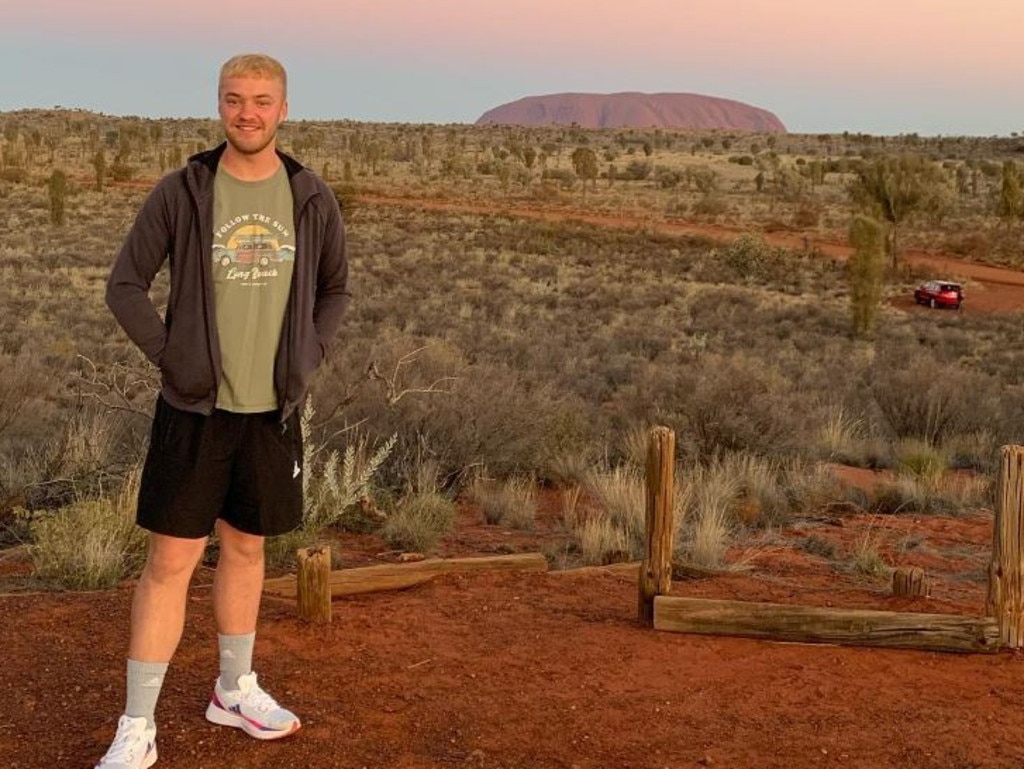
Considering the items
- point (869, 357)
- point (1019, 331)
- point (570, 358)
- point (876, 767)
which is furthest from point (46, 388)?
point (1019, 331)

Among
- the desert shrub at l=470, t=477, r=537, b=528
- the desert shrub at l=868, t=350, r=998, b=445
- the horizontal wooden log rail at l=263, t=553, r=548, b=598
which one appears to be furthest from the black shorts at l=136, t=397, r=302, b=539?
the desert shrub at l=868, t=350, r=998, b=445

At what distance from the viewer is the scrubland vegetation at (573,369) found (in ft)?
26.0

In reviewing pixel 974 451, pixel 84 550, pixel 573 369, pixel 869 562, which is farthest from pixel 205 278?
pixel 573 369

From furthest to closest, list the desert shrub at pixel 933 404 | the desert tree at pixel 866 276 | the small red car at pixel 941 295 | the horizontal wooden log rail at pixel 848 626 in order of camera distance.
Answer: the small red car at pixel 941 295, the desert tree at pixel 866 276, the desert shrub at pixel 933 404, the horizontal wooden log rail at pixel 848 626

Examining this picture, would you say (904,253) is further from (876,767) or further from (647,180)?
(876,767)

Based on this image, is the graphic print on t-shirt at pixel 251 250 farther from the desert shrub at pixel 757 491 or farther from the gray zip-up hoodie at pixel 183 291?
the desert shrub at pixel 757 491

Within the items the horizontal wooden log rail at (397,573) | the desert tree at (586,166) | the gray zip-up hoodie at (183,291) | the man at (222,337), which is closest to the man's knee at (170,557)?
the man at (222,337)

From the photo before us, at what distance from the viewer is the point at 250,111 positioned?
3.42m

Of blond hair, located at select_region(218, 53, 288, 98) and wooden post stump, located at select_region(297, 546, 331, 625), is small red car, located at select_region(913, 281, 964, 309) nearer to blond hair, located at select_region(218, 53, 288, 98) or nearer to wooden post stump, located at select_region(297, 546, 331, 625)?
wooden post stump, located at select_region(297, 546, 331, 625)

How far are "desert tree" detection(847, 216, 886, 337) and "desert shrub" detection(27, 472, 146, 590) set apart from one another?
18.8 metres

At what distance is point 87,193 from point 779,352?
1267 inches

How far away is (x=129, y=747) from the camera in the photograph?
11.7ft

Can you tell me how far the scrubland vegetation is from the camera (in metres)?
7.93

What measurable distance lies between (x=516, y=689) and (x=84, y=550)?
2582mm
